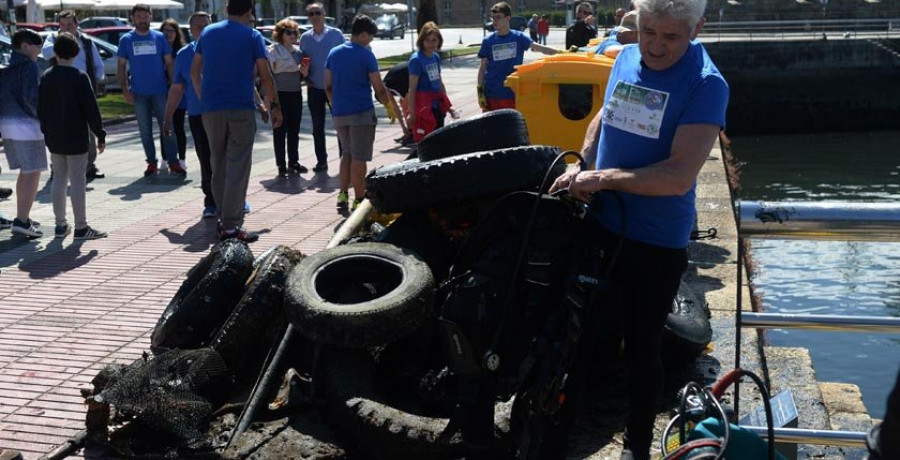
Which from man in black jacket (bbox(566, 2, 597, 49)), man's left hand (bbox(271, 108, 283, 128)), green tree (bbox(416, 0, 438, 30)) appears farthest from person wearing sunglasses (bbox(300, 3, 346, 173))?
green tree (bbox(416, 0, 438, 30))

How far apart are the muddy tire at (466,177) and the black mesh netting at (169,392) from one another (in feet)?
4.44

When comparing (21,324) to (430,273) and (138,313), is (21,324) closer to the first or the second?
(138,313)

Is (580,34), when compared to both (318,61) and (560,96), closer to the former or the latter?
(318,61)

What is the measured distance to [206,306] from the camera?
5773 millimetres

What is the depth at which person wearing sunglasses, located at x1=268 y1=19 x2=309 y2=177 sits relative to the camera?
40.0 feet

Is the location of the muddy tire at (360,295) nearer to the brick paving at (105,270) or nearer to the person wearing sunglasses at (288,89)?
the brick paving at (105,270)

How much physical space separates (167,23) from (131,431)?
341 inches

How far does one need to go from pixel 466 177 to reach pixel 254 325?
4.54ft

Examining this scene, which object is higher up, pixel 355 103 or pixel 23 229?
pixel 355 103

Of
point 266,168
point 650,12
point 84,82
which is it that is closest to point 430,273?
point 650,12

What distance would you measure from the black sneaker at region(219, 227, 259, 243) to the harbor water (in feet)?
15.1

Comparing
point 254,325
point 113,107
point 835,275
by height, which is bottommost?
point 835,275

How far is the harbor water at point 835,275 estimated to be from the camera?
9625 millimetres

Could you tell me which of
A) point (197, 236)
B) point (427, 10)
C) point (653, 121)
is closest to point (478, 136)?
point (653, 121)
